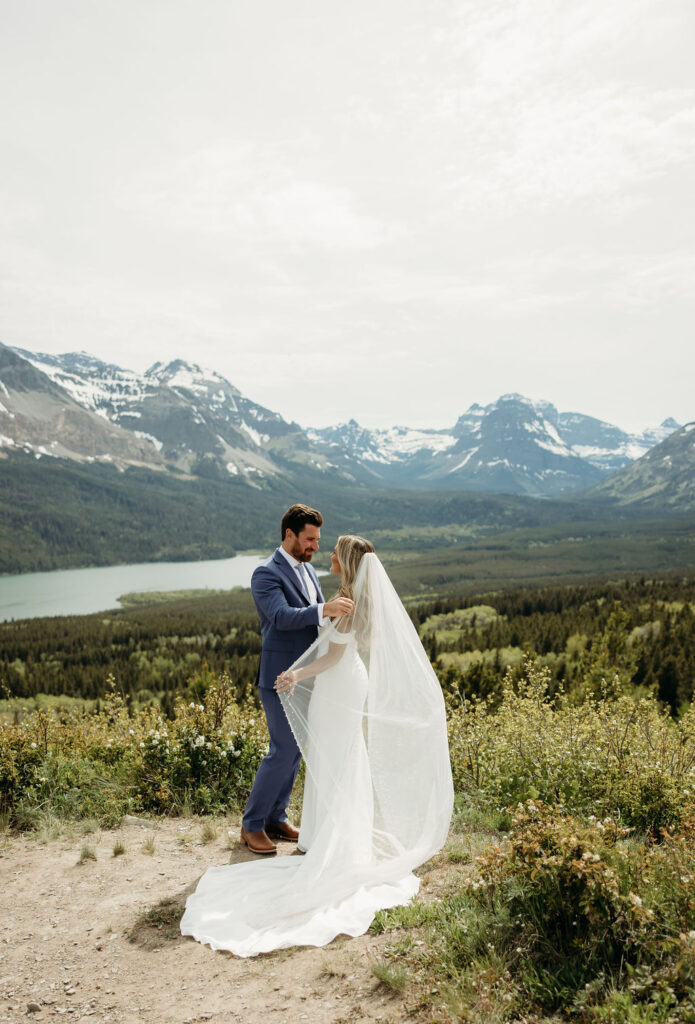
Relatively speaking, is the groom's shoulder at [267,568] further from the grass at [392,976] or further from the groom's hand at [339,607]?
the grass at [392,976]

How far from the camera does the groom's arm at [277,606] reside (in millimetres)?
5414

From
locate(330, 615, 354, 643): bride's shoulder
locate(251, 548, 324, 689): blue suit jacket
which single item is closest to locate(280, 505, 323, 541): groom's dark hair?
locate(251, 548, 324, 689): blue suit jacket

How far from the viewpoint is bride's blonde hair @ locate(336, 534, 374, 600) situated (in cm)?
547

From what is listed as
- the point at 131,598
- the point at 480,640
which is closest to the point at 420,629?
the point at 480,640

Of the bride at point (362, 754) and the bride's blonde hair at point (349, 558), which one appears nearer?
the bride at point (362, 754)

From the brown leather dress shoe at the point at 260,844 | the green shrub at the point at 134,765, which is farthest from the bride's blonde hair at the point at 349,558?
the green shrub at the point at 134,765

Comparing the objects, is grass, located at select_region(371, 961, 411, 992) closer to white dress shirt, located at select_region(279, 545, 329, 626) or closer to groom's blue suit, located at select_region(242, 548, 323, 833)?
groom's blue suit, located at select_region(242, 548, 323, 833)

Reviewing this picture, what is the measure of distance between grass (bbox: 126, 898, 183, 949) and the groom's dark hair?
3167mm

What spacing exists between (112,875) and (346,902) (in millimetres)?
2229

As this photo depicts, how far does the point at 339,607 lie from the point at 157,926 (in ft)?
9.12

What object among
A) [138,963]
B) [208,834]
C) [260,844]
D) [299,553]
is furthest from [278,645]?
[138,963]

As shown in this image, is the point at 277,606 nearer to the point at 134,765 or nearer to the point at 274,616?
the point at 274,616

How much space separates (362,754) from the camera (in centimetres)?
543

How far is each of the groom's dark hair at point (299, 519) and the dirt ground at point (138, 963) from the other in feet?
10.6
